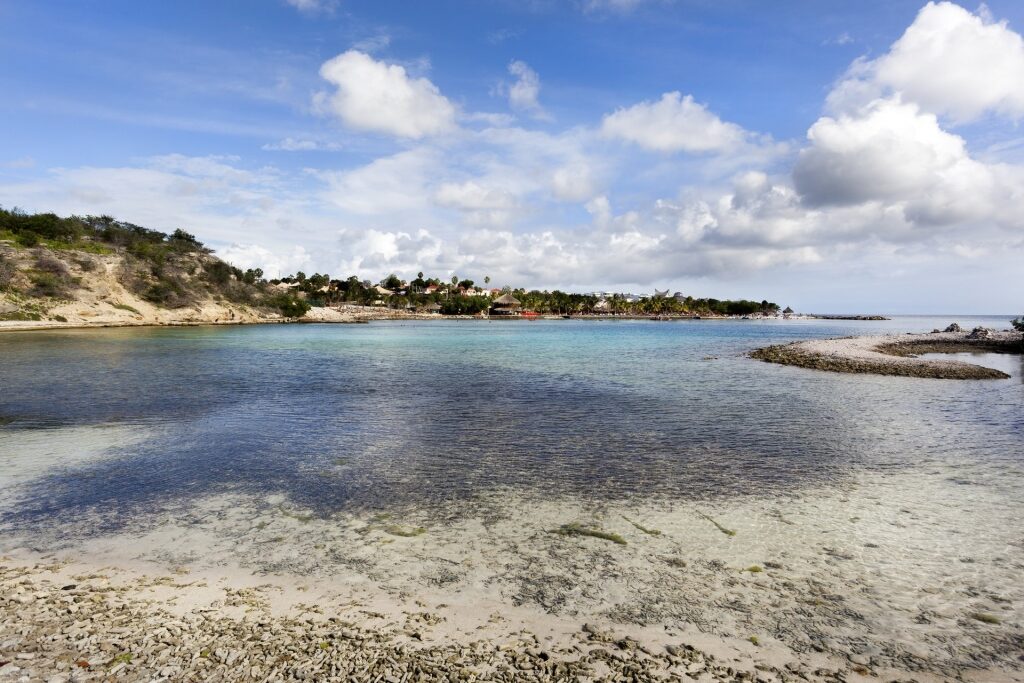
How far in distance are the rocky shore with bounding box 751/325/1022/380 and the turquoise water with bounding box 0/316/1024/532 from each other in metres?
3.04

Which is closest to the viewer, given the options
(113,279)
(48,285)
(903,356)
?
(903,356)

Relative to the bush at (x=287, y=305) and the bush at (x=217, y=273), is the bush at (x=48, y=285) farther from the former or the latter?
the bush at (x=287, y=305)

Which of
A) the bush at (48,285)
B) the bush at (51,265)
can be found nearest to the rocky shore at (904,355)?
the bush at (48,285)

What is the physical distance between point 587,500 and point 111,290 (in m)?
116

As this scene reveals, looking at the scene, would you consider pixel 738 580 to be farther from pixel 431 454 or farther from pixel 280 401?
pixel 280 401

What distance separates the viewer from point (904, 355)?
5269 cm

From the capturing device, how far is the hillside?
276 ft

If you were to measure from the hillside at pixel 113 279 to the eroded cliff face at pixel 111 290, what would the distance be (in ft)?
0.46

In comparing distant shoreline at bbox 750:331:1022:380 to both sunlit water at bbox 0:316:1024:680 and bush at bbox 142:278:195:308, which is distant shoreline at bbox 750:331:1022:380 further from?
bush at bbox 142:278:195:308

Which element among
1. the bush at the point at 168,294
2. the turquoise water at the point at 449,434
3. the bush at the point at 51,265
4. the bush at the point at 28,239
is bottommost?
the turquoise water at the point at 449,434

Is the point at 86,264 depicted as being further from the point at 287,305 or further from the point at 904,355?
the point at 904,355

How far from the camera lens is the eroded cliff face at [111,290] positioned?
81.8 metres

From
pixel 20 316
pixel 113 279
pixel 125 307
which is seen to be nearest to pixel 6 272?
pixel 20 316

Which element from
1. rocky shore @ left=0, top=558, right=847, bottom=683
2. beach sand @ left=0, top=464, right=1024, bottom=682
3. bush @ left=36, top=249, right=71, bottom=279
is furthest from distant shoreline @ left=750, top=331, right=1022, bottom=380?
bush @ left=36, top=249, right=71, bottom=279
